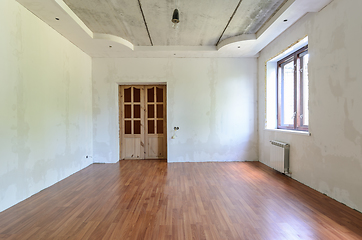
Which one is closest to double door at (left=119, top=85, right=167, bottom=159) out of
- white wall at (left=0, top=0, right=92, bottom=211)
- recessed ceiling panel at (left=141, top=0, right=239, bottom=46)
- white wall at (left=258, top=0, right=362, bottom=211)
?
white wall at (left=0, top=0, right=92, bottom=211)

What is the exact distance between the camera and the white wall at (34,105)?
8.79 feet

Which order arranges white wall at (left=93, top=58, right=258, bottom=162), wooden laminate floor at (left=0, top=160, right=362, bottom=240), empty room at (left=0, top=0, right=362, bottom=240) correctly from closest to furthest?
wooden laminate floor at (left=0, top=160, right=362, bottom=240) < empty room at (left=0, top=0, right=362, bottom=240) < white wall at (left=93, top=58, right=258, bottom=162)

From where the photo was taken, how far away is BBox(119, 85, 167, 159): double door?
18.9 ft

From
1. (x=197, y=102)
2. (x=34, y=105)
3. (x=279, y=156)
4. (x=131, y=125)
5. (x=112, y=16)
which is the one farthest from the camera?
(x=131, y=125)

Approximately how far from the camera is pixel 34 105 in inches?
126

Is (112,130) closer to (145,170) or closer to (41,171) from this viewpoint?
(145,170)

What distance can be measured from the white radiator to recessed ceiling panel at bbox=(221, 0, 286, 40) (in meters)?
2.55

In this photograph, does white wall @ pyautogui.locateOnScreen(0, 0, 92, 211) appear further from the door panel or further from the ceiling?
the door panel

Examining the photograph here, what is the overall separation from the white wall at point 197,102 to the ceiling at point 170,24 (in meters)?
0.34

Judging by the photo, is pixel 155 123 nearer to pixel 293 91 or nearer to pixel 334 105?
pixel 293 91

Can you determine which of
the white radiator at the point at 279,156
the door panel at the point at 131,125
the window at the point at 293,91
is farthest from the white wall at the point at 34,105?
the window at the point at 293,91

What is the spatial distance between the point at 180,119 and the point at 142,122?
1203 mm

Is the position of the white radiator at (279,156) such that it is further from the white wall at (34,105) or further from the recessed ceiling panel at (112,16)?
the white wall at (34,105)

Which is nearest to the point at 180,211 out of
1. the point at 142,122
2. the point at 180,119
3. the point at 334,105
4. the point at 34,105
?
the point at 334,105
